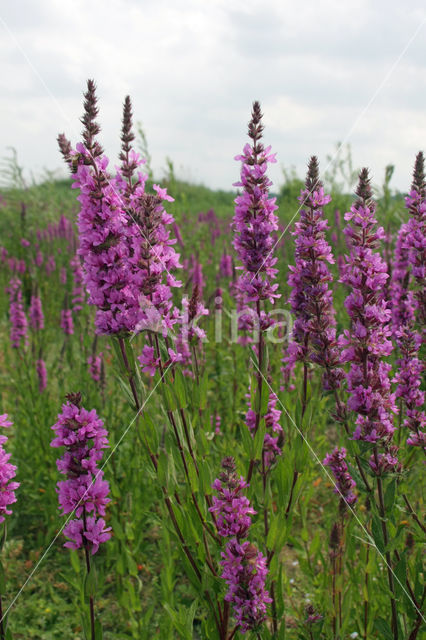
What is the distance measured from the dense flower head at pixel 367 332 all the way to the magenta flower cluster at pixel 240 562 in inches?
23.5

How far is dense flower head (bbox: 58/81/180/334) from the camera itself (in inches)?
85.4

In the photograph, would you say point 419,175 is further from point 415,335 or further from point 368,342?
point 368,342

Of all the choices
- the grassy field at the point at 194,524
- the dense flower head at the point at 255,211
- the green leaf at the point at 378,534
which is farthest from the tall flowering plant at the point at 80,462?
the green leaf at the point at 378,534

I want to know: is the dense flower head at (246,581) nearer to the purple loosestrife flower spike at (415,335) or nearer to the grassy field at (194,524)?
the grassy field at (194,524)

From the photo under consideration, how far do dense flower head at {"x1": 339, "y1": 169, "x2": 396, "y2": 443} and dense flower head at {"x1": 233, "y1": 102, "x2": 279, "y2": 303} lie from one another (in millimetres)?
394

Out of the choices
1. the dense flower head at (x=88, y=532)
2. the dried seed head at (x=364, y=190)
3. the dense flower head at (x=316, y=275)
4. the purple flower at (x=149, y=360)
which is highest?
the dried seed head at (x=364, y=190)

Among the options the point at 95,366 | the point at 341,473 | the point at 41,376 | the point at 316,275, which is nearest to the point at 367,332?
the point at 316,275

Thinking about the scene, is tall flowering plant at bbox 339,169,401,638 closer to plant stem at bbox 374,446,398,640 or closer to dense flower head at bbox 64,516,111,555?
plant stem at bbox 374,446,398,640

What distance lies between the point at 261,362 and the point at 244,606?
108 cm

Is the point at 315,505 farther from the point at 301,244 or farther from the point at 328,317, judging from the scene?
the point at 301,244

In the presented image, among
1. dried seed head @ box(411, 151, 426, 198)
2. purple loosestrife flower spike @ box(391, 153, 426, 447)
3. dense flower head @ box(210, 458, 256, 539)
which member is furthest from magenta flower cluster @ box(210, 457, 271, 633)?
dried seed head @ box(411, 151, 426, 198)

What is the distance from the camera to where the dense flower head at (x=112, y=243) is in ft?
7.12

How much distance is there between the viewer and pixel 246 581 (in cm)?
203

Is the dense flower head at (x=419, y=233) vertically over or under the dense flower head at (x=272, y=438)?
over
